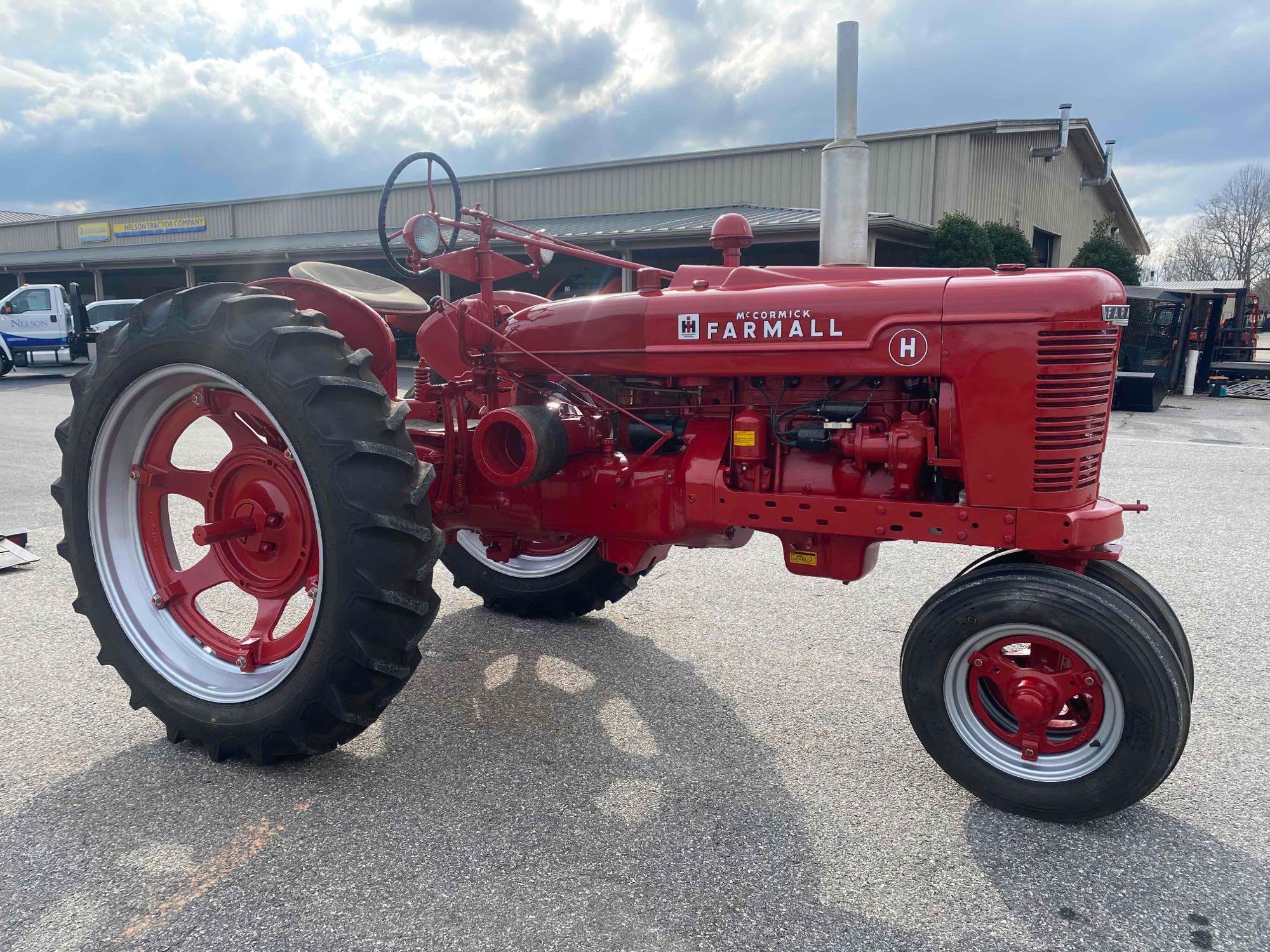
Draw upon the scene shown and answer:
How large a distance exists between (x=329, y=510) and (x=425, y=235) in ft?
3.64

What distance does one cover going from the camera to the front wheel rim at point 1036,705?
91.3 inches

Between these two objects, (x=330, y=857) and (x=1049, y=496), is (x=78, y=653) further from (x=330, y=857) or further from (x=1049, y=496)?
(x=1049, y=496)

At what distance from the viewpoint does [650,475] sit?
9.62 feet

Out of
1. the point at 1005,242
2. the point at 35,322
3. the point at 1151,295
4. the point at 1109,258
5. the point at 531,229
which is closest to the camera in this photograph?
the point at 531,229

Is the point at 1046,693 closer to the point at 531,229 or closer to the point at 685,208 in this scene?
the point at 531,229

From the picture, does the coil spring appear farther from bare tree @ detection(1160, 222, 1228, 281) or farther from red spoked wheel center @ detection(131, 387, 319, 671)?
bare tree @ detection(1160, 222, 1228, 281)

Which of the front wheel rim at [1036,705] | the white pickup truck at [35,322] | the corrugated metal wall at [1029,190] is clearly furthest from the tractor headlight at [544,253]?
the white pickup truck at [35,322]

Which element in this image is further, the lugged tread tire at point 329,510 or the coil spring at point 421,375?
the coil spring at point 421,375

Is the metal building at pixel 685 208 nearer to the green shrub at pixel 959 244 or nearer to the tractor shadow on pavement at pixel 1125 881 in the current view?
the green shrub at pixel 959 244

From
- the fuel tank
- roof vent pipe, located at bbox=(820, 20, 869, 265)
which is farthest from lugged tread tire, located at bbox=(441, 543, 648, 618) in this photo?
roof vent pipe, located at bbox=(820, 20, 869, 265)

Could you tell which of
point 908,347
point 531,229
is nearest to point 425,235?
point 908,347

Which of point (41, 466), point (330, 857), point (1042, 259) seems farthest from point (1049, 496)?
point (1042, 259)

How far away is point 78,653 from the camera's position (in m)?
3.52

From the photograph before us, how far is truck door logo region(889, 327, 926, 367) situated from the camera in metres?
2.44
